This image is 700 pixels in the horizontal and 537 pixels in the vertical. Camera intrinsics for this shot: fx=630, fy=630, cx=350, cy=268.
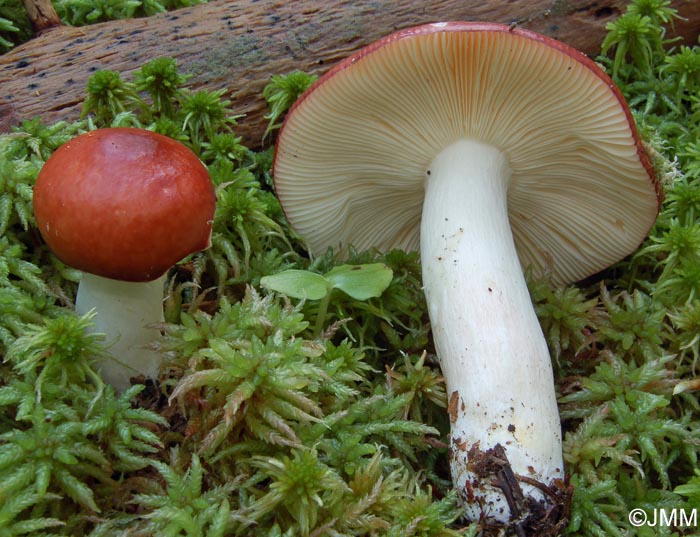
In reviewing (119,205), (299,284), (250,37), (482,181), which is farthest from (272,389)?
(250,37)

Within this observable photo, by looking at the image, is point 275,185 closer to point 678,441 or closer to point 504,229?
point 504,229

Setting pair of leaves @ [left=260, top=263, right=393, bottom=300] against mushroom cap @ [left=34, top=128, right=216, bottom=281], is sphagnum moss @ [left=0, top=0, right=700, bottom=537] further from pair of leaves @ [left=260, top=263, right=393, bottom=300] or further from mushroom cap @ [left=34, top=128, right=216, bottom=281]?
mushroom cap @ [left=34, top=128, right=216, bottom=281]

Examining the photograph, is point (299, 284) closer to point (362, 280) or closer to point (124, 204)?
point (362, 280)

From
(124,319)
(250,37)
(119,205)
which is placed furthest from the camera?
(250,37)

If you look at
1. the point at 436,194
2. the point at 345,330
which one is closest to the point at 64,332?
the point at 345,330

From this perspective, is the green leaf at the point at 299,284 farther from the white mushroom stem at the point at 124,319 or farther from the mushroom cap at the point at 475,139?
the mushroom cap at the point at 475,139

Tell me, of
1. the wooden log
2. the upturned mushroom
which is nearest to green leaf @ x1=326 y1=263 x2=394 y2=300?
the upturned mushroom
